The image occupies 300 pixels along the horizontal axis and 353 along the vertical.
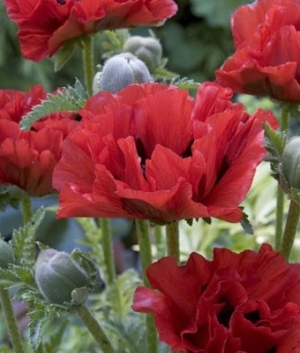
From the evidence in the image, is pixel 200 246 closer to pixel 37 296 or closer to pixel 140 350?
pixel 140 350

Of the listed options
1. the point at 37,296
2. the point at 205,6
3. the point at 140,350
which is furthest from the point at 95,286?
the point at 205,6

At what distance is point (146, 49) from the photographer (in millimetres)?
660

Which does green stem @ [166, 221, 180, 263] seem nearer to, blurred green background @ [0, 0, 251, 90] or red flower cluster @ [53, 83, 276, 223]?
red flower cluster @ [53, 83, 276, 223]

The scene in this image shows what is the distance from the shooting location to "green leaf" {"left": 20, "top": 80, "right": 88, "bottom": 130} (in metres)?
0.52

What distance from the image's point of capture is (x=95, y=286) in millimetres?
500

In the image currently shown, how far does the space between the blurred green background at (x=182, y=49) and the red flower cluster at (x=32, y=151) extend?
1448 mm

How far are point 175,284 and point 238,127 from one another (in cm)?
9

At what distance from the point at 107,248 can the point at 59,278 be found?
0.21 meters

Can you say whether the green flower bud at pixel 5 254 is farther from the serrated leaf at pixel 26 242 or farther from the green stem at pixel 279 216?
the green stem at pixel 279 216

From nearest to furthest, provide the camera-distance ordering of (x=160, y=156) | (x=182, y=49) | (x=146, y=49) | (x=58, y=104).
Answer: (x=160, y=156) → (x=58, y=104) → (x=146, y=49) → (x=182, y=49)

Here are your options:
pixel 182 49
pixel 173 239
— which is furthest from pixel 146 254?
pixel 182 49

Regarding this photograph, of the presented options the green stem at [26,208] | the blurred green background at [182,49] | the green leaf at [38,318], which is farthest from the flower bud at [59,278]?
the blurred green background at [182,49]

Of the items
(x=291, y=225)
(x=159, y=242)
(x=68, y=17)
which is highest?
(x=68, y=17)

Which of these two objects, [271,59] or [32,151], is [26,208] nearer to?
[32,151]
